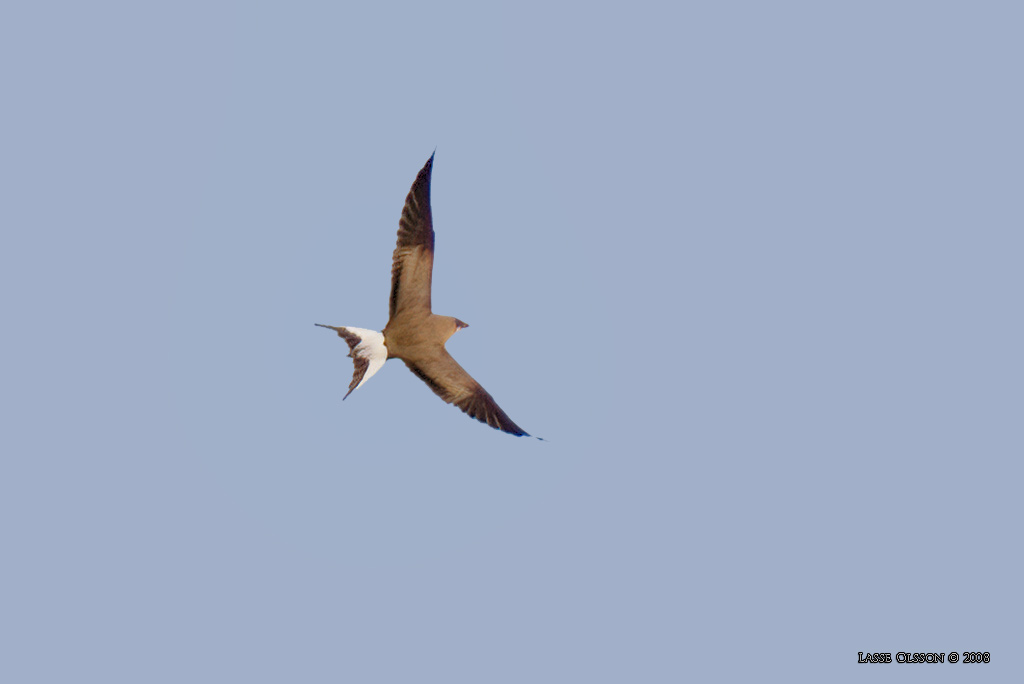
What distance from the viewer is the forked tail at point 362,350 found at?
11656 mm

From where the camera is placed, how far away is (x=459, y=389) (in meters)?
12.2

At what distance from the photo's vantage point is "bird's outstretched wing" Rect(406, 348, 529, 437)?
12.1 meters

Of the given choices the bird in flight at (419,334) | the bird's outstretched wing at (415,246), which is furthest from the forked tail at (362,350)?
the bird's outstretched wing at (415,246)

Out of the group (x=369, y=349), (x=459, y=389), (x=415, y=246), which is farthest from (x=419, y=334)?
(x=415, y=246)

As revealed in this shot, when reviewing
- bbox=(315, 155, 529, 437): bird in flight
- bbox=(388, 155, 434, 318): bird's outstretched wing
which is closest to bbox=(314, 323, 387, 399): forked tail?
bbox=(315, 155, 529, 437): bird in flight

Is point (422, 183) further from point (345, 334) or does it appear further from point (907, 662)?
point (907, 662)

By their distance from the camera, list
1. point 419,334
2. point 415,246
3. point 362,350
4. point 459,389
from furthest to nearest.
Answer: point 459,389, point 419,334, point 362,350, point 415,246

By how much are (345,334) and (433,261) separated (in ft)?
4.63

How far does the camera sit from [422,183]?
11.4 meters

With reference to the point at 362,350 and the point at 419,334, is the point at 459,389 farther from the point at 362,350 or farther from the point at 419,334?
the point at 362,350

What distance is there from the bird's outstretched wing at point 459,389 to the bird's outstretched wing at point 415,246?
951 mm

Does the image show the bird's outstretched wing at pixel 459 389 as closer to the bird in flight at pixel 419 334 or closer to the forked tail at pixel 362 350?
the bird in flight at pixel 419 334

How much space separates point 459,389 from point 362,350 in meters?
1.36

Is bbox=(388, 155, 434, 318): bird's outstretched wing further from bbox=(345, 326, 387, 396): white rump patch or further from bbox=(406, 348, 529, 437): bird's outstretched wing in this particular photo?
bbox=(406, 348, 529, 437): bird's outstretched wing
